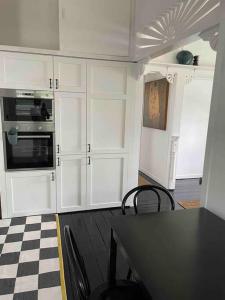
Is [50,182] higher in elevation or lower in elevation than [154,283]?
lower

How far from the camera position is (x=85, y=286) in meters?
0.98

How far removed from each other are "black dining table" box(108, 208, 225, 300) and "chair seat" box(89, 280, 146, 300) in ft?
0.53

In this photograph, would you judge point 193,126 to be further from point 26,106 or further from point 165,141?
point 26,106

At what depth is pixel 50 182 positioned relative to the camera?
296 cm

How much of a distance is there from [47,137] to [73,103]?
0.53 metres

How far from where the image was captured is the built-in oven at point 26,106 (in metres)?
2.66

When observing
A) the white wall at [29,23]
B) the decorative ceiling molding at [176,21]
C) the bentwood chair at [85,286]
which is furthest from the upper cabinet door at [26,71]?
the bentwood chair at [85,286]

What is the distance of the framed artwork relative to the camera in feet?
13.9

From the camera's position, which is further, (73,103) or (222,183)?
(73,103)

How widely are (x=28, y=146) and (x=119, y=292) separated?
6.85 feet

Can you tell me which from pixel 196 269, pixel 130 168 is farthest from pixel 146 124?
pixel 196 269

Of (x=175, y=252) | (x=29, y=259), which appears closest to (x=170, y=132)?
(x=29, y=259)

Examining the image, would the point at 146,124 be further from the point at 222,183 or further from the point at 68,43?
the point at 222,183

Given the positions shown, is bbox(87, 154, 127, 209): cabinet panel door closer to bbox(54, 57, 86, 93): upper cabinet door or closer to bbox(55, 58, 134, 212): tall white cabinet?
bbox(55, 58, 134, 212): tall white cabinet
